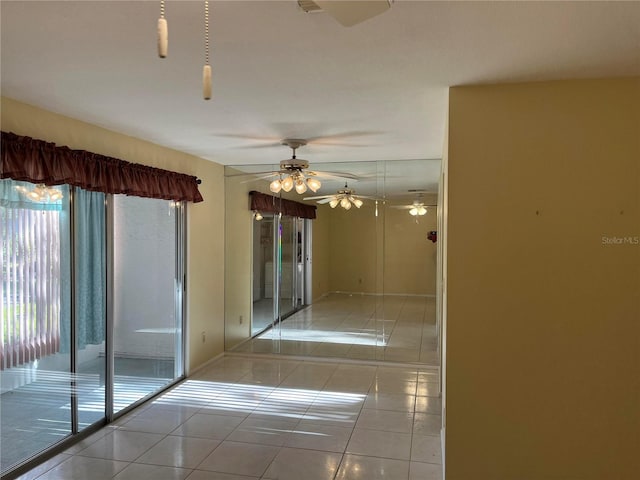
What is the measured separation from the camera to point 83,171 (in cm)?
307

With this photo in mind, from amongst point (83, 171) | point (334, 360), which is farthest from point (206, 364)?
point (83, 171)

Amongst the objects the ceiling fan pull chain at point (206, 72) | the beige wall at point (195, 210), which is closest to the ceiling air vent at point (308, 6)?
the ceiling fan pull chain at point (206, 72)

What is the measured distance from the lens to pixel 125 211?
148 inches

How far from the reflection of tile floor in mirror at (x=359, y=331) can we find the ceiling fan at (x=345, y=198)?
1.19m

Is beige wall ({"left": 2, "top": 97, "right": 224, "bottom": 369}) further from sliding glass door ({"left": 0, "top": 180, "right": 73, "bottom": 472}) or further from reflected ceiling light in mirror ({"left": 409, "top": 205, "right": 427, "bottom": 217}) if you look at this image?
reflected ceiling light in mirror ({"left": 409, "top": 205, "right": 427, "bottom": 217})

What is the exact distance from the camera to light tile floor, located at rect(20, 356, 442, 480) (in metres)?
2.83

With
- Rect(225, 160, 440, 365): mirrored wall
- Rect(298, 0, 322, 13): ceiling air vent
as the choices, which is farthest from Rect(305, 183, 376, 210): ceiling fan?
Rect(298, 0, 322, 13): ceiling air vent

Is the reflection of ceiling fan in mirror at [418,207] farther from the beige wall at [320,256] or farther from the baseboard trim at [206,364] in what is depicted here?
the baseboard trim at [206,364]

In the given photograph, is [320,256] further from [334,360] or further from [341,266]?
[334,360]

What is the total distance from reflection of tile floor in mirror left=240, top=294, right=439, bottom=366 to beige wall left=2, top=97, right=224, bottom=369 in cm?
75

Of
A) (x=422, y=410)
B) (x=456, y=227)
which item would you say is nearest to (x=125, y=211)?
(x=456, y=227)

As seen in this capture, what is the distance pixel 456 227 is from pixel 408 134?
1455mm

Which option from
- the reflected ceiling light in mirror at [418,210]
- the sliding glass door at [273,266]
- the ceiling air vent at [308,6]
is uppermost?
the ceiling air vent at [308,6]

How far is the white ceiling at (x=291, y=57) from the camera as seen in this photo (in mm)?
1611
